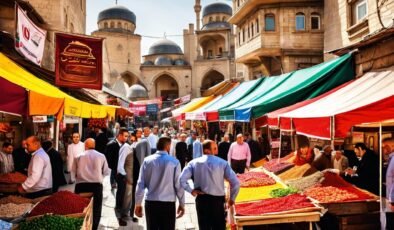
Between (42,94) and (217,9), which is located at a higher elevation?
(217,9)

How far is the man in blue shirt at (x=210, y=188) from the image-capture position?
15.0 feet

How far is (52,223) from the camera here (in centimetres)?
392

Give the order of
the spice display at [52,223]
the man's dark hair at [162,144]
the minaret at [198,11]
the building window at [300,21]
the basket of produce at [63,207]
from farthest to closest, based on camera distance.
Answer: the minaret at [198,11] < the building window at [300,21] < the man's dark hair at [162,144] < the basket of produce at [63,207] < the spice display at [52,223]

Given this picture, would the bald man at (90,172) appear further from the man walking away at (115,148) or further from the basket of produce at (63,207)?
the man walking away at (115,148)

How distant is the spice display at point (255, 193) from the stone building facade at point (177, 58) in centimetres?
4401

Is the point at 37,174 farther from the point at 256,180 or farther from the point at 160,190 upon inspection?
the point at 256,180

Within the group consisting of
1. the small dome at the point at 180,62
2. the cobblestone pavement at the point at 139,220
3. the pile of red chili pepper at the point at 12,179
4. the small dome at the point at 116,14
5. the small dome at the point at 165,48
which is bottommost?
the cobblestone pavement at the point at 139,220

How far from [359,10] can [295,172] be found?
795 cm

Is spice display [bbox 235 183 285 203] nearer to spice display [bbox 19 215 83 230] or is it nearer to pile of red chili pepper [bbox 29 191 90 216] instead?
pile of red chili pepper [bbox 29 191 90 216]

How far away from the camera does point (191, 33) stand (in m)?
54.6

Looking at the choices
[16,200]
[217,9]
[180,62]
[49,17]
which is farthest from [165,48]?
[16,200]

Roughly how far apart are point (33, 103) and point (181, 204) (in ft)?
7.44

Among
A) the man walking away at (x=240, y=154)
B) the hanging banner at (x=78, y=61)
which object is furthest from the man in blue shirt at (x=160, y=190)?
the man walking away at (x=240, y=154)

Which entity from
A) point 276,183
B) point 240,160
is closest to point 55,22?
point 240,160
